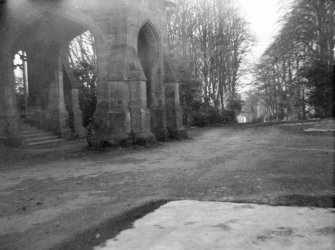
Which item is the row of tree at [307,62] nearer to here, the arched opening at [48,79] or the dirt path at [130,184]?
the dirt path at [130,184]

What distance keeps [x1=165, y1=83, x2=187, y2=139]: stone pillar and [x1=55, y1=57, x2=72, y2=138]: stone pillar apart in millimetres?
5394

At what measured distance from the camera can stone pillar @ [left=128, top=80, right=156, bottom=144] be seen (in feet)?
41.2

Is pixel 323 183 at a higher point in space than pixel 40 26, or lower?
lower

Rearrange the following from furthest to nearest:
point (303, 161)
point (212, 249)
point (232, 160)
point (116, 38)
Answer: point (116, 38) < point (232, 160) < point (303, 161) < point (212, 249)

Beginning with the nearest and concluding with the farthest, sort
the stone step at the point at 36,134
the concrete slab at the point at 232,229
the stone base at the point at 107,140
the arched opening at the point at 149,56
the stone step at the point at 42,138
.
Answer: the concrete slab at the point at 232,229 → the stone base at the point at 107,140 → the arched opening at the point at 149,56 → the stone step at the point at 42,138 → the stone step at the point at 36,134

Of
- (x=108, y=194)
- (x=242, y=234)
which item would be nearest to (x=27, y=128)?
(x=108, y=194)

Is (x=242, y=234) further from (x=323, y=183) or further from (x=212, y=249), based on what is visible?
(x=323, y=183)

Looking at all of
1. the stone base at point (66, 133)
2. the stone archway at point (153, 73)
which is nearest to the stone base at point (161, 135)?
the stone archway at point (153, 73)

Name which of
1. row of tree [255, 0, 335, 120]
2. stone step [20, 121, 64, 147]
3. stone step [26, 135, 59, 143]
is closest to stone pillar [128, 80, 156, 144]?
stone step [20, 121, 64, 147]

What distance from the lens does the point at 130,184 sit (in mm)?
6324

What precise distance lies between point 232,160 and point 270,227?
565 cm

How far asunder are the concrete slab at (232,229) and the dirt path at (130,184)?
0.81 m

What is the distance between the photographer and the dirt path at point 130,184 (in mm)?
→ 4293

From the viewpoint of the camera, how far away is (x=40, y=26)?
16250 mm
